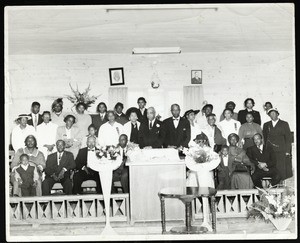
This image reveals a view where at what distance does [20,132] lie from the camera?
6344mm

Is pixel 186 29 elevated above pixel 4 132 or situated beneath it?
elevated above

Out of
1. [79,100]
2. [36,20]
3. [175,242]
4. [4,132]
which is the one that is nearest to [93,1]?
[36,20]

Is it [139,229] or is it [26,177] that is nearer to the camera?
[139,229]

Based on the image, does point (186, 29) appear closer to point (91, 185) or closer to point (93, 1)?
point (93, 1)

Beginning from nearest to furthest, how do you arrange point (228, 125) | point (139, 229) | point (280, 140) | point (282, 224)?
1. point (282, 224)
2. point (139, 229)
3. point (280, 140)
4. point (228, 125)

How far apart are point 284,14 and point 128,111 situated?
1.67 m

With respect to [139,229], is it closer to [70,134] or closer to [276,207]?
[70,134]

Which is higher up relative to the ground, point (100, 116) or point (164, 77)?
point (164, 77)

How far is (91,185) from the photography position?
6.46 m

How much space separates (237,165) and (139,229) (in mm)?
1107

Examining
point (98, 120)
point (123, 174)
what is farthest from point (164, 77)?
point (123, 174)

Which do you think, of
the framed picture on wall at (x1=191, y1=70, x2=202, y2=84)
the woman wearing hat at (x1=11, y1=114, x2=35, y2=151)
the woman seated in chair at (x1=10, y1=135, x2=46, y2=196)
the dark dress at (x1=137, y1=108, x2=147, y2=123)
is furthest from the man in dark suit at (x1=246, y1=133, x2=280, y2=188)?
the woman wearing hat at (x1=11, y1=114, x2=35, y2=151)

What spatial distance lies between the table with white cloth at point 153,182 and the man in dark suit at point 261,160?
2.22 feet

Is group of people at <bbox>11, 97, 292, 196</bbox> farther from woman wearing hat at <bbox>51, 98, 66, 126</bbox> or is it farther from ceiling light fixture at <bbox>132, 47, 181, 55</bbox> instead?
ceiling light fixture at <bbox>132, 47, 181, 55</bbox>
